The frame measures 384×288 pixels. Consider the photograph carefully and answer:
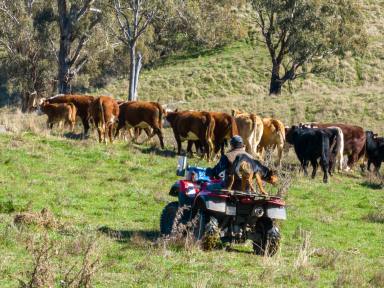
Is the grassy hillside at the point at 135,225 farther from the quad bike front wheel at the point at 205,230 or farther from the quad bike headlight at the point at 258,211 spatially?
the quad bike headlight at the point at 258,211

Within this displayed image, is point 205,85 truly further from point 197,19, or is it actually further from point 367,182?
point 367,182

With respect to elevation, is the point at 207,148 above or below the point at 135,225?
above

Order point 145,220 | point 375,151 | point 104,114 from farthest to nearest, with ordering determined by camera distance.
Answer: point 375,151 < point 104,114 < point 145,220

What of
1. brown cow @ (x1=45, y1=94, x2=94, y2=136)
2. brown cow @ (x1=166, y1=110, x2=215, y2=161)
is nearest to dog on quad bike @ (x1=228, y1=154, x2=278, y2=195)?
brown cow @ (x1=166, y1=110, x2=215, y2=161)

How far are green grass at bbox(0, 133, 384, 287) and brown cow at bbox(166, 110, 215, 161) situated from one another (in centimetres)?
123

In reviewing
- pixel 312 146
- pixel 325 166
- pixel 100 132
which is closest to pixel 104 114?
pixel 100 132

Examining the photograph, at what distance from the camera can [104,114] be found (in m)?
24.8

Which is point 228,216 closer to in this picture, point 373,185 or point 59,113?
point 373,185

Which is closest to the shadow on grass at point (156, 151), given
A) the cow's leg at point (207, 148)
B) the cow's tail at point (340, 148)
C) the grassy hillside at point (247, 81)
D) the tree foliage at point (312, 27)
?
the cow's leg at point (207, 148)

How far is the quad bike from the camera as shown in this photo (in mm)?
11281

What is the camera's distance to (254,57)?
61438 mm

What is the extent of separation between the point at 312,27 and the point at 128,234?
36.7 metres

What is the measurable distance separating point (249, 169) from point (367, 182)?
12264 millimetres

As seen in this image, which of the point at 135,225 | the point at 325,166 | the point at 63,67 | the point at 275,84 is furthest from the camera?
the point at 275,84
